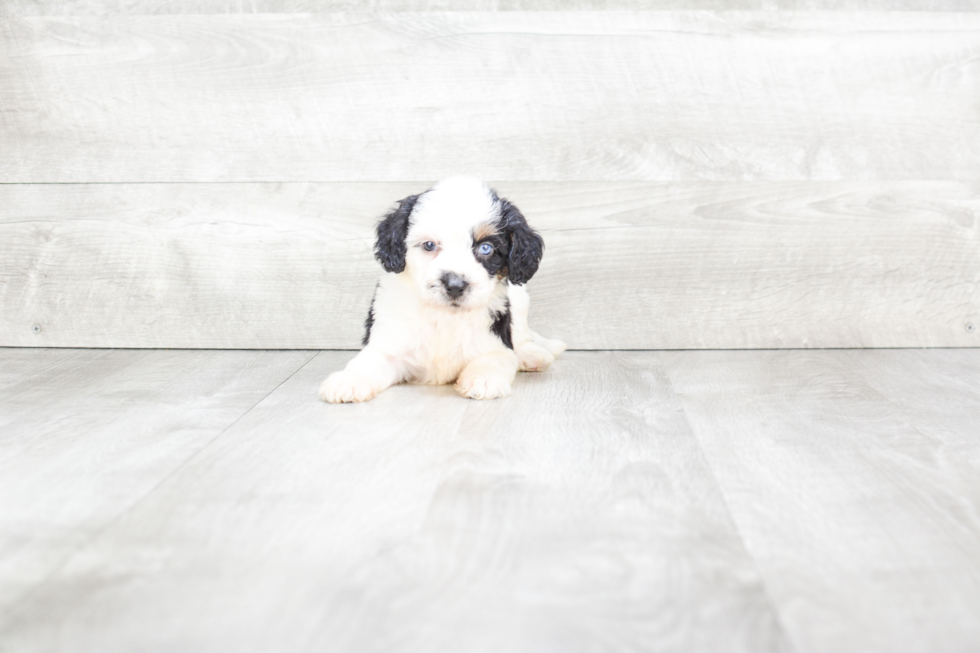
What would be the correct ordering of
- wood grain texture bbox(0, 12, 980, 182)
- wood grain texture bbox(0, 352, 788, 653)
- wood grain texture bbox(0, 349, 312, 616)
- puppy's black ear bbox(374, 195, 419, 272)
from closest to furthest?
wood grain texture bbox(0, 352, 788, 653)
wood grain texture bbox(0, 349, 312, 616)
puppy's black ear bbox(374, 195, 419, 272)
wood grain texture bbox(0, 12, 980, 182)

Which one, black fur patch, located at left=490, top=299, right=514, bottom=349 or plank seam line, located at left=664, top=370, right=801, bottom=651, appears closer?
plank seam line, located at left=664, top=370, right=801, bottom=651

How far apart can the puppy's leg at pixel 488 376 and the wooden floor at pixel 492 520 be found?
4 centimetres

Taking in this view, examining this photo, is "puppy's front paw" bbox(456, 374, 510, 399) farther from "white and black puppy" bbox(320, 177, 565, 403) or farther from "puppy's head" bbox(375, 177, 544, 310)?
"puppy's head" bbox(375, 177, 544, 310)

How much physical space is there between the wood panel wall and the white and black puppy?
1.91 feet

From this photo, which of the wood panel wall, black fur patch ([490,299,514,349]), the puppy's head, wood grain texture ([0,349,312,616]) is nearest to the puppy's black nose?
the puppy's head

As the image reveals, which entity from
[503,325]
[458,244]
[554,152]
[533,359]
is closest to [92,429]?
[458,244]

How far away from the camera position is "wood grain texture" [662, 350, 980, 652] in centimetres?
96

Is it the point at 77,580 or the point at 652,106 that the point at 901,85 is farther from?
the point at 77,580

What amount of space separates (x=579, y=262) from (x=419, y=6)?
39.0 inches

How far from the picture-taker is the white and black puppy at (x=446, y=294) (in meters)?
1.97

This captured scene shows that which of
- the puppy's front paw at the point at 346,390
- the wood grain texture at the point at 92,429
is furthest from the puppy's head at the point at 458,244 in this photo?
the wood grain texture at the point at 92,429

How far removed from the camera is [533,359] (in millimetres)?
2334

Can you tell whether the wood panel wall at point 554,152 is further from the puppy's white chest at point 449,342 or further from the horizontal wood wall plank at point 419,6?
the puppy's white chest at point 449,342

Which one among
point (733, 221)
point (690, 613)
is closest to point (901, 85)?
point (733, 221)
